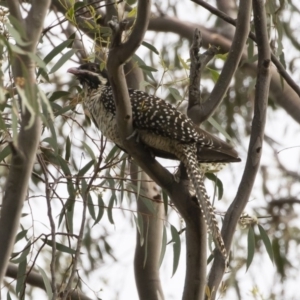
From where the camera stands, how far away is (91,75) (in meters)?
4.61

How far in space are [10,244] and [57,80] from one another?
16.2 feet

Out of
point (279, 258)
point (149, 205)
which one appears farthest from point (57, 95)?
point (279, 258)

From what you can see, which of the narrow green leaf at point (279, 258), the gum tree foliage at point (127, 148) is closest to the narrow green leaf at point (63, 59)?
the gum tree foliage at point (127, 148)

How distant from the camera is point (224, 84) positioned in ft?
11.4

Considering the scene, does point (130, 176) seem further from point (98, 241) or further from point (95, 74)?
point (98, 241)

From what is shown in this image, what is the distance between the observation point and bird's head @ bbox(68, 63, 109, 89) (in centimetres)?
456

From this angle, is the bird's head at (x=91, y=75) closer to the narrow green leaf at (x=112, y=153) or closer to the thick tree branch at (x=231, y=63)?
the narrow green leaf at (x=112, y=153)

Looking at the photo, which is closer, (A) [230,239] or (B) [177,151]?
(A) [230,239]

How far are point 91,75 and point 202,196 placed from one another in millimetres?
1388

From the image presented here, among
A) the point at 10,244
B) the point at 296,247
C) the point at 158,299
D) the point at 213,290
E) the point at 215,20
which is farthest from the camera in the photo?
the point at 296,247

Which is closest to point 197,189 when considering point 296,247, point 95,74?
point 95,74

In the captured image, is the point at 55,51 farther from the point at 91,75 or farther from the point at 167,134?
the point at 91,75

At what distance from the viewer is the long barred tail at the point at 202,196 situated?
3.25 metres

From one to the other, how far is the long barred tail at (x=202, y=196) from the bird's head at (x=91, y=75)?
793 mm
